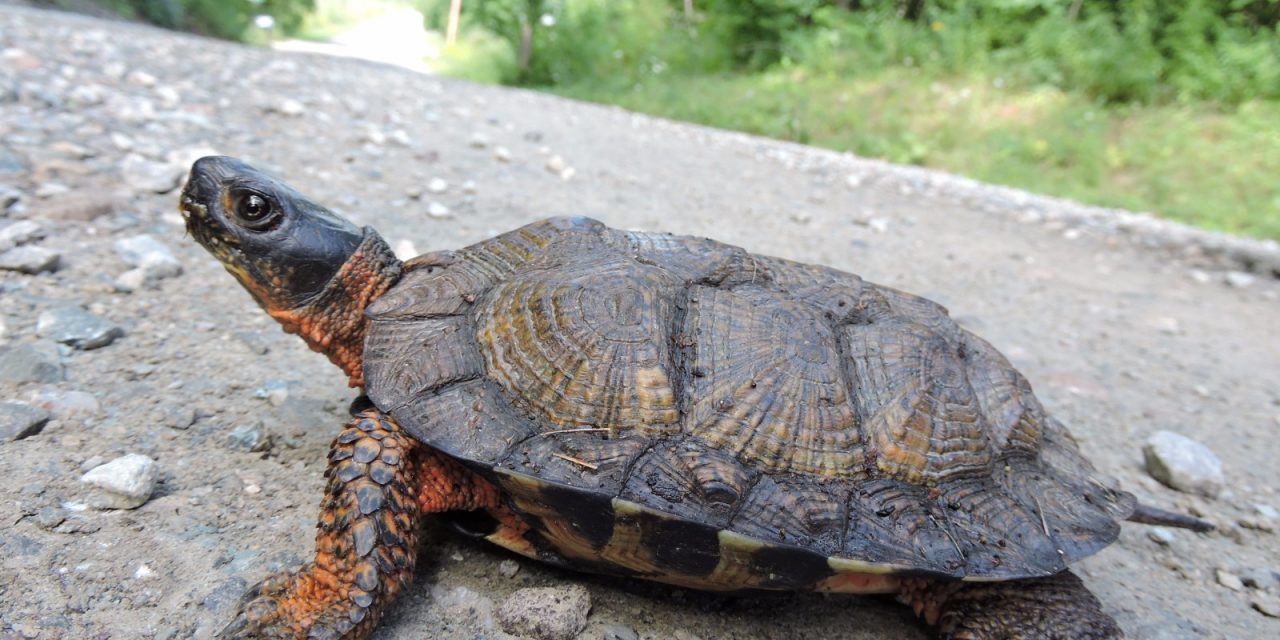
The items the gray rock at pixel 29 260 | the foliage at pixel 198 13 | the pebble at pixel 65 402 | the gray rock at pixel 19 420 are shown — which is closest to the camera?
the gray rock at pixel 19 420

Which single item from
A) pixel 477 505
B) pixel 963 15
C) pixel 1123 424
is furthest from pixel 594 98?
pixel 477 505

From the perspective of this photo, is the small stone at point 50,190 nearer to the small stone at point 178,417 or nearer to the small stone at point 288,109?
the small stone at point 178,417

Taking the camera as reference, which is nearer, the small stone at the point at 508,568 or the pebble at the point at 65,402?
the small stone at the point at 508,568

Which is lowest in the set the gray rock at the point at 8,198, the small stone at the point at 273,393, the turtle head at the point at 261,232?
the small stone at the point at 273,393

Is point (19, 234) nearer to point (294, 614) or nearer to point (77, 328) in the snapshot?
point (77, 328)

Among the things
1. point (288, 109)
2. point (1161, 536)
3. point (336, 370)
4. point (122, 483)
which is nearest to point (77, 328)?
point (336, 370)

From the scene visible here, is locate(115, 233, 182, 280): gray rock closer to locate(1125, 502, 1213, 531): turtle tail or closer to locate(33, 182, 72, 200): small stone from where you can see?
locate(33, 182, 72, 200): small stone

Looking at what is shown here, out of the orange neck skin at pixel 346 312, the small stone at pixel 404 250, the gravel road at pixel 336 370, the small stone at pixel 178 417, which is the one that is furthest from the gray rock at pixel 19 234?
the orange neck skin at pixel 346 312
